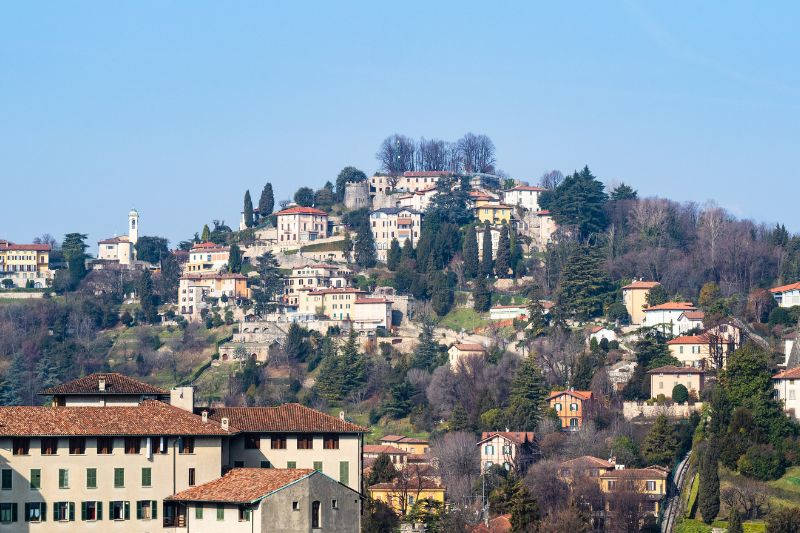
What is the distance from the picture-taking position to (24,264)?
173 meters

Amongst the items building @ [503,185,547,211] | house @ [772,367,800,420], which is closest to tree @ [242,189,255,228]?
building @ [503,185,547,211]

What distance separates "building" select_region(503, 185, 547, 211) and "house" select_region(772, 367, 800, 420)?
69.7m

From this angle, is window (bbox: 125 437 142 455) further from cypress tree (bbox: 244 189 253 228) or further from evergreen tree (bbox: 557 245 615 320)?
cypress tree (bbox: 244 189 253 228)

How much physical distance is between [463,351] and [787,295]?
2308 cm

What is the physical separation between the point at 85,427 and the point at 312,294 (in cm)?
9551

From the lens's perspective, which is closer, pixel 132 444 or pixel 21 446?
pixel 21 446

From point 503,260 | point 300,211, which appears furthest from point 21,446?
point 300,211

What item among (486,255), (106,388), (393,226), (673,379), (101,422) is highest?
(393,226)

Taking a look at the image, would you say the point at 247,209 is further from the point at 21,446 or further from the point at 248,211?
the point at 21,446

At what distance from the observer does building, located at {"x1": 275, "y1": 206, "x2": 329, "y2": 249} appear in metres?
168

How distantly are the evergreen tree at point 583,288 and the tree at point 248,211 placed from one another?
44035 mm

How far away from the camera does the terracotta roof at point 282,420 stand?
6147cm

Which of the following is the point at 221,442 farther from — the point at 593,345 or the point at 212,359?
the point at 212,359

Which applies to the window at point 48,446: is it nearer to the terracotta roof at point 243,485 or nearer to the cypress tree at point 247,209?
the terracotta roof at point 243,485
